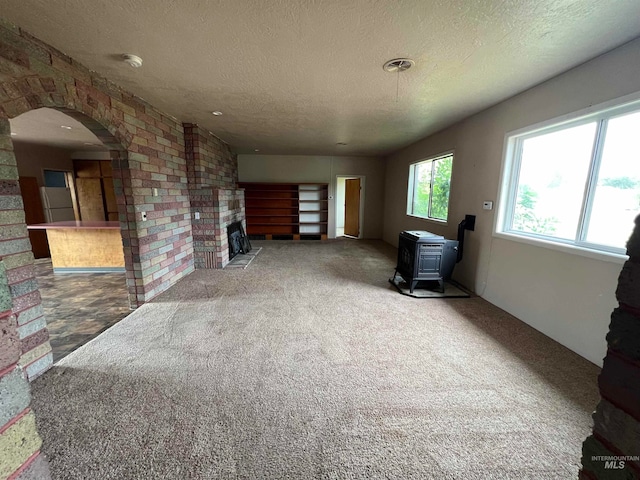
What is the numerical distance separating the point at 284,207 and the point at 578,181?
6.10 m

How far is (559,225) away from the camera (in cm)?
245

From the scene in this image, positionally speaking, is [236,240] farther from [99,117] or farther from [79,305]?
[99,117]

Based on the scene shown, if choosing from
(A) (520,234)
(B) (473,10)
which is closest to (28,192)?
(B) (473,10)

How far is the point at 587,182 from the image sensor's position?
7.08 ft

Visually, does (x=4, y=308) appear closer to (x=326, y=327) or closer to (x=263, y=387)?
(x=263, y=387)

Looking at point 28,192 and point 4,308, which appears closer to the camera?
point 4,308

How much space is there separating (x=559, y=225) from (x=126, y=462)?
12.3 ft

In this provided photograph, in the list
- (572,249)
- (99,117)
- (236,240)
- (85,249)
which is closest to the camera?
(572,249)

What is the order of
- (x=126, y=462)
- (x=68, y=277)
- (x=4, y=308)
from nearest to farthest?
(x=4, y=308) < (x=126, y=462) < (x=68, y=277)

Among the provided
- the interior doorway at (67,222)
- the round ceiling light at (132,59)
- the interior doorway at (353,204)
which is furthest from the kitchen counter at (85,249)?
the interior doorway at (353,204)

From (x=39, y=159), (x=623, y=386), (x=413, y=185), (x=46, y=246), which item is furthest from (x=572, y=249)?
(x=39, y=159)

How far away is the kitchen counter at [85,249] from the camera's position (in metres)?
4.11

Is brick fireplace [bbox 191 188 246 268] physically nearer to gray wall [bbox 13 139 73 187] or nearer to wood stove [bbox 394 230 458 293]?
wood stove [bbox 394 230 458 293]

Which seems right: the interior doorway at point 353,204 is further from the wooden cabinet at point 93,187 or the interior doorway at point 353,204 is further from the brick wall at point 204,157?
the wooden cabinet at point 93,187
